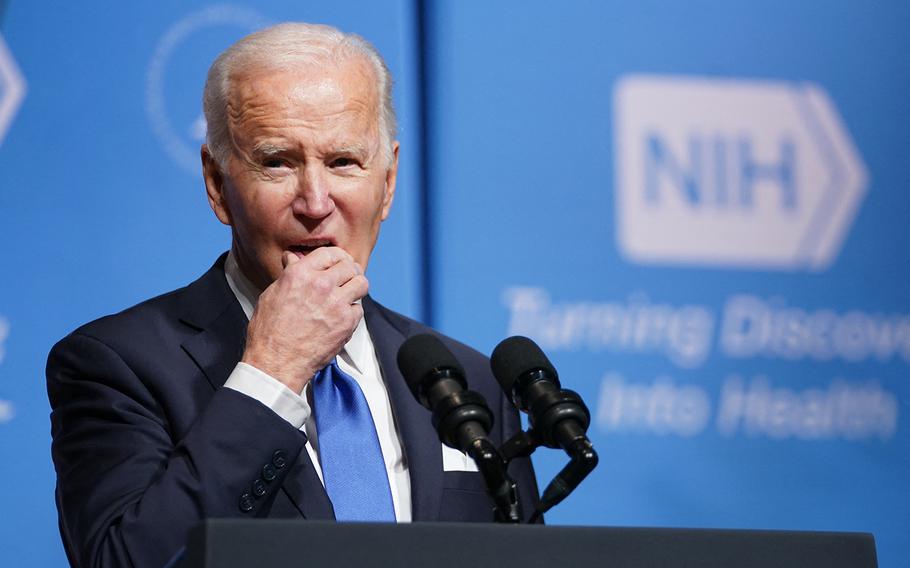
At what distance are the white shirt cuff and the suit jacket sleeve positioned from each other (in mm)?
38

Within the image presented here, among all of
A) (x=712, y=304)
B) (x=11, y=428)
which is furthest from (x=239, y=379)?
(x=712, y=304)

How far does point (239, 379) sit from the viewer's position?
5.66 ft

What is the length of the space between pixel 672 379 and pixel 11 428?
1483mm

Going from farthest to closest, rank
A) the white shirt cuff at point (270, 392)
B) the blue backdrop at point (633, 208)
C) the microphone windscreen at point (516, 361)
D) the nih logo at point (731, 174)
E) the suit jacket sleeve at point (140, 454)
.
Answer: the nih logo at point (731, 174) < the blue backdrop at point (633, 208) < the white shirt cuff at point (270, 392) < the suit jacket sleeve at point (140, 454) < the microphone windscreen at point (516, 361)

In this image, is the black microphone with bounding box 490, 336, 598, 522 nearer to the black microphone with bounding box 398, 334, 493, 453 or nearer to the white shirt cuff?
the black microphone with bounding box 398, 334, 493, 453

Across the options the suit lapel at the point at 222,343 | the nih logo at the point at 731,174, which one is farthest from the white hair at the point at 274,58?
the nih logo at the point at 731,174

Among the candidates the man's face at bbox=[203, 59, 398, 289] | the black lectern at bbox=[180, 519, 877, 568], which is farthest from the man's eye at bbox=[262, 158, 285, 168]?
the black lectern at bbox=[180, 519, 877, 568]

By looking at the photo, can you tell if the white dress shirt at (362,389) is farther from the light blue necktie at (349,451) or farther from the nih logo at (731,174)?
the nih logo at (731,174)

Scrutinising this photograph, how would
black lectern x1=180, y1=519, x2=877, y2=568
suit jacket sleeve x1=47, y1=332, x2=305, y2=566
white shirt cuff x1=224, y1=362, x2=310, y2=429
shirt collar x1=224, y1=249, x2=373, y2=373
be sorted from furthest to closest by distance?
shirt collar x1=224, y1=249, x2=373, y2=373
white shirt cuff x1=224, y1=362, x2=310, y2=429
suit jacket sleeve x1=47, y1=332, x2=305, y2=566
black lectern x1=180, y1=519, x2=877, y2=568

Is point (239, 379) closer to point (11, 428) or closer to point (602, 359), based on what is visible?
point (11, 428)

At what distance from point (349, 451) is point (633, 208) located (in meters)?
1.24

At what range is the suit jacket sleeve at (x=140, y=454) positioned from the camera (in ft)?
5.24

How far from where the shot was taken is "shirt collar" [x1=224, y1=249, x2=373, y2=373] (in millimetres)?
2143

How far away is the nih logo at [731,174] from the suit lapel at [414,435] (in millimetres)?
908
